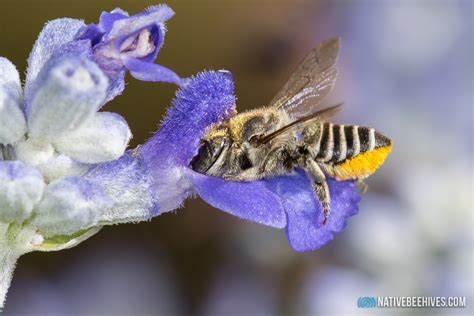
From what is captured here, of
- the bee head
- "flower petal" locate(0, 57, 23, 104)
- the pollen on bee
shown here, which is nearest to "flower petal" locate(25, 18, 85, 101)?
"flower petal" locate(0, 57, 23, 104)

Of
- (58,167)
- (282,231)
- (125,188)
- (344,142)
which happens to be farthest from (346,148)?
(282,231)

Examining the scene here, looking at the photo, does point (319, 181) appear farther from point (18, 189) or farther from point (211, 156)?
point (18, 189)

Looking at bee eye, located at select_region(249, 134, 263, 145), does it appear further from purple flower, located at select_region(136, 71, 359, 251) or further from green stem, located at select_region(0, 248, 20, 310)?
green stem, located at select_region(0, 248, 20, 310)

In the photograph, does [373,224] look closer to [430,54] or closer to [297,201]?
[430,54]

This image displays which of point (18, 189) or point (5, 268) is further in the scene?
point (5, 268)

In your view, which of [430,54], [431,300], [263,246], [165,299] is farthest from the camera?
[430,54]

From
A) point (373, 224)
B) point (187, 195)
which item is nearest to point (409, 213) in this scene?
point (373, 224)

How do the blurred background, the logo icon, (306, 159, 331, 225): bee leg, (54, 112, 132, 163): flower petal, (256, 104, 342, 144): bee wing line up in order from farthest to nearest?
the blurred background
the logo icon
(306, 159, 331, 225): bee leg
(256, 104, 342, 144): bee wing
(54, 112, 132, 163): flower petal
